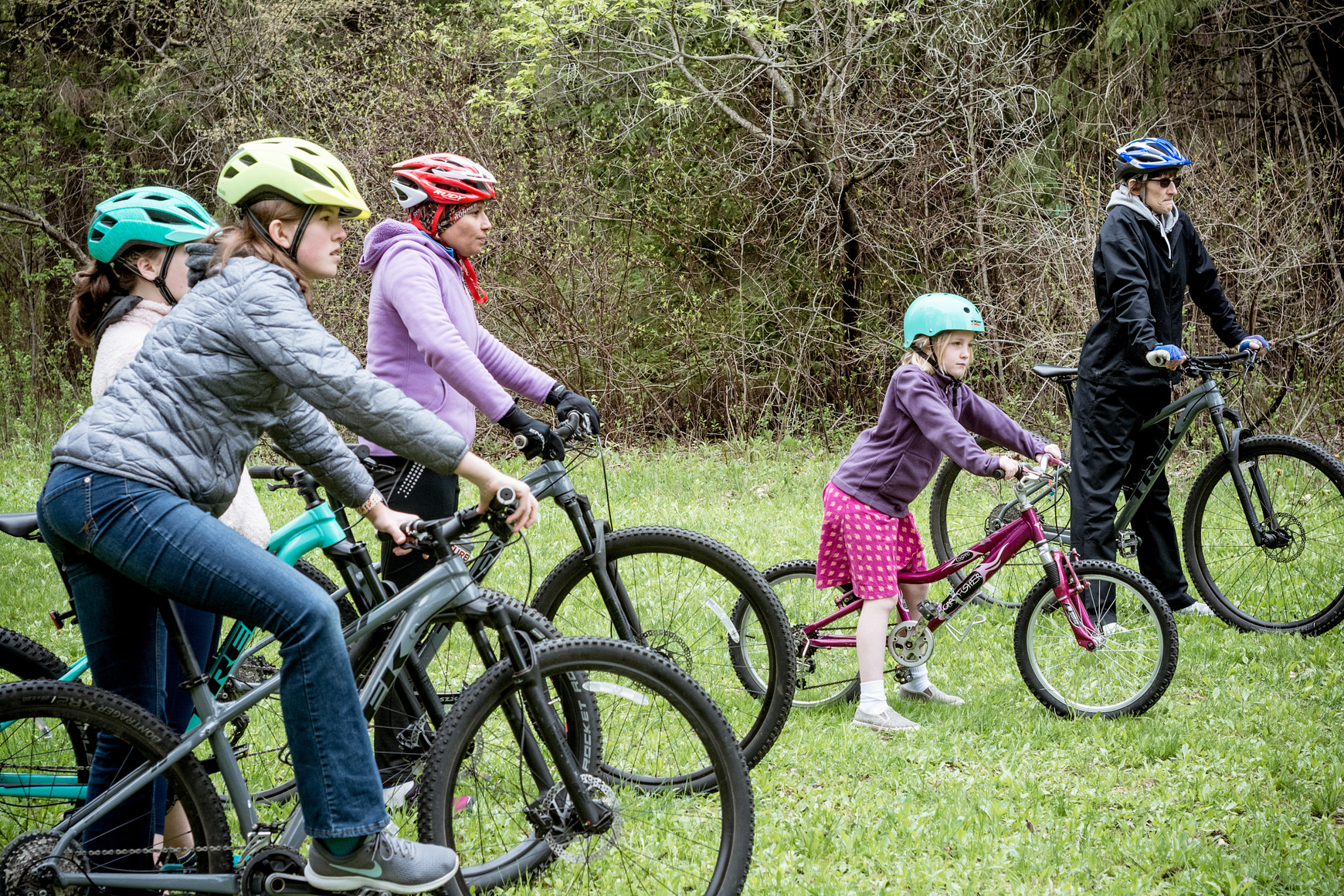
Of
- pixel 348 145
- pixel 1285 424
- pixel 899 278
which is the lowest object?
pixel 1285 424

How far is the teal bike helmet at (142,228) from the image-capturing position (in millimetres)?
3863

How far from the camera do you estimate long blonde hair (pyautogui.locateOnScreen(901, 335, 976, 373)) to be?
484cm

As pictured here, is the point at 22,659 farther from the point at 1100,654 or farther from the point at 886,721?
the point at 1100,654

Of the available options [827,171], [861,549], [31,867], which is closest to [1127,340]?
[861,549]

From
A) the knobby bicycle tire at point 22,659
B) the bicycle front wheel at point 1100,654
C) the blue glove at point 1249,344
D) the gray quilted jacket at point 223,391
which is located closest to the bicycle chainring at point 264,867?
the gray quilted jacket at point 223,391

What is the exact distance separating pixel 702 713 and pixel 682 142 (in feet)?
31.8

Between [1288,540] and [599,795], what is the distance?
416 centimetres

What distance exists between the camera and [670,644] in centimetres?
435

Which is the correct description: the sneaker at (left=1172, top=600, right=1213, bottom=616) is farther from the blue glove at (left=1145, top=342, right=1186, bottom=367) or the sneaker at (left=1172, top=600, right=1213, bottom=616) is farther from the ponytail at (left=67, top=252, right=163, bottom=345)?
the ponytail at (left=67, top=252, right=163, bottom=345)

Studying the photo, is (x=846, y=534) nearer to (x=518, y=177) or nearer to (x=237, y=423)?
(x=237, y=423)

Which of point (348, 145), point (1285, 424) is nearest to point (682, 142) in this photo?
point (348, 145)

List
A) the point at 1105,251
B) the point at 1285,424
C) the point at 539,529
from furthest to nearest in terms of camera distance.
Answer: the point at 1285,424, the point at 539,529, the point at 1105,251

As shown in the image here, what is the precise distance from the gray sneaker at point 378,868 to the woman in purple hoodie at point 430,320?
4.10 feet

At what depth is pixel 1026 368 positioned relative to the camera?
33.5ft
